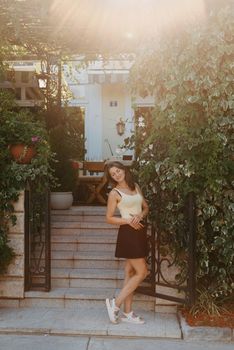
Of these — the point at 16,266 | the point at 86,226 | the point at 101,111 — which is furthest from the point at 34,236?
the point at 101,111

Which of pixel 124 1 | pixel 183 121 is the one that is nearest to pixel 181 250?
pixel 183 121

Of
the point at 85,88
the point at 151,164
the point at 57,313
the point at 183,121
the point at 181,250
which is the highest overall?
the point at 85,88

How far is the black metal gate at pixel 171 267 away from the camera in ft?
17.7

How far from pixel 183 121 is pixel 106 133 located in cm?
846

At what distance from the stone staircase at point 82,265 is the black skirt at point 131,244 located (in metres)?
0.90

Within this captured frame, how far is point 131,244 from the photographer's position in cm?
540

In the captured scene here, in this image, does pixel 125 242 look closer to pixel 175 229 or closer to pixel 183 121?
pixel 175 229

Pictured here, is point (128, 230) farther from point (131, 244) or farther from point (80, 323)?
point (80, 323)

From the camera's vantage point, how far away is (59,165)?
27.7 ft

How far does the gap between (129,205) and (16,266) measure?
1664 mm

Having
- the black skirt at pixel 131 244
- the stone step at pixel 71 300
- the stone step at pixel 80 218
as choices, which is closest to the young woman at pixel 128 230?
the black skirt at pixel 131 244

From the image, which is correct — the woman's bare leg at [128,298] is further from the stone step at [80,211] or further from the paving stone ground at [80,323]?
the stone step at [80,211]

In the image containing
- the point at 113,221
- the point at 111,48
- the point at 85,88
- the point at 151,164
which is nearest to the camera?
the point at 113,221

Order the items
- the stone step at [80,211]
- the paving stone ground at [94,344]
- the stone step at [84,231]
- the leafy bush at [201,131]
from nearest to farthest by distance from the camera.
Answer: the paving stone ground at [94,344]
the leafy bush at [201,131]
the stone step at [84,231]
the stone step at [80,211]
